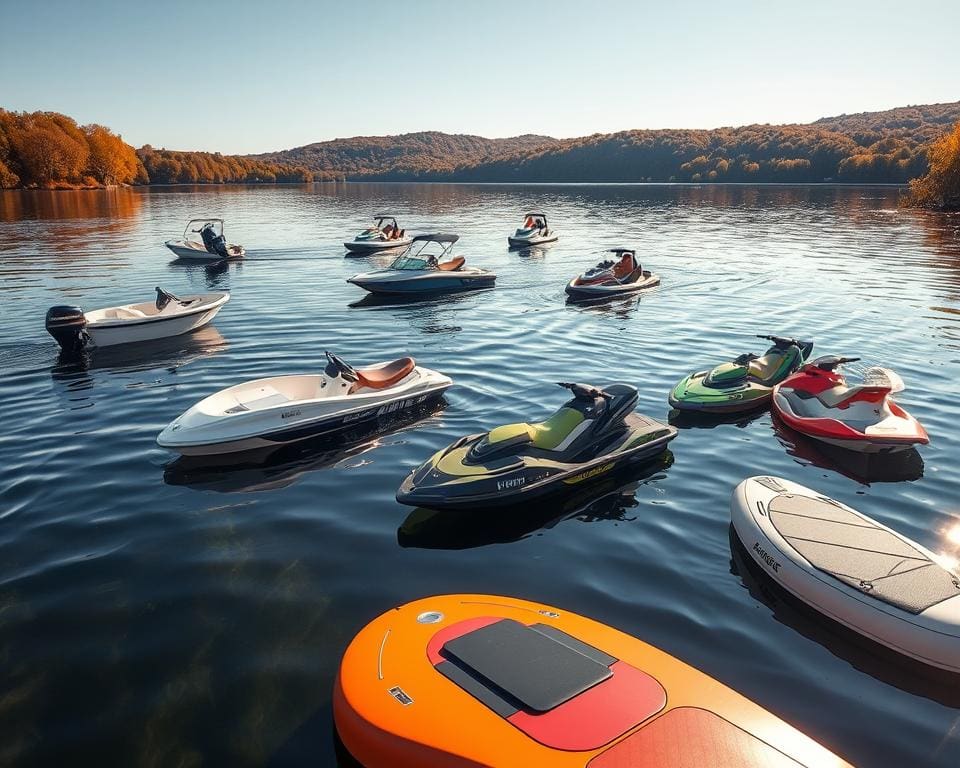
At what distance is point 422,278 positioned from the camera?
1116 inches

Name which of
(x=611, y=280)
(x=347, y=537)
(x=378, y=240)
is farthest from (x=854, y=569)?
(x=378, y=240)

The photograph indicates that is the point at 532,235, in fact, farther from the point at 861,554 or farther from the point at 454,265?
the point at 861,554

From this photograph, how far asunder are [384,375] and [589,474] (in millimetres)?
5434

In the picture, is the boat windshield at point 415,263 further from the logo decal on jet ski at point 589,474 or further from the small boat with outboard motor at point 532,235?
the logo decal on jet ski at point 589,474

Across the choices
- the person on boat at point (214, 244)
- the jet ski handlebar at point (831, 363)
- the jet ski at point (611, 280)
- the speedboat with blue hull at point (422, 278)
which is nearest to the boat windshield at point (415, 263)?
the speedboat with blue hull at point (422, 278)

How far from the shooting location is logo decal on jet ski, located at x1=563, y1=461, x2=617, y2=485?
33.8ft

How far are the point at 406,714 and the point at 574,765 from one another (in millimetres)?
1385

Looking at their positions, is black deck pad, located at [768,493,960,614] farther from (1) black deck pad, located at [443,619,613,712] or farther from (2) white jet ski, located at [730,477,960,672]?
(1) black deck pad, located at [443,619,613,712]

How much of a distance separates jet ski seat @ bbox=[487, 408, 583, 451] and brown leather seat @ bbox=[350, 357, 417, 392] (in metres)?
4.16

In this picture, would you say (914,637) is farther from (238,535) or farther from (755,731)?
(238,535)

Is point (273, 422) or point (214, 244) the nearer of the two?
point (273, 422)

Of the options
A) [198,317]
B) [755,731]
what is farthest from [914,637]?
[198,317]

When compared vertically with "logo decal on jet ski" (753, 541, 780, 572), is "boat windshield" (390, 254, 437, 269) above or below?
above

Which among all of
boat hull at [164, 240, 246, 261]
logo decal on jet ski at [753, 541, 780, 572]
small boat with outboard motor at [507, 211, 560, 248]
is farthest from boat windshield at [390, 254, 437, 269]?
logo decal on jet ski at [753, 541, 780, 572]
